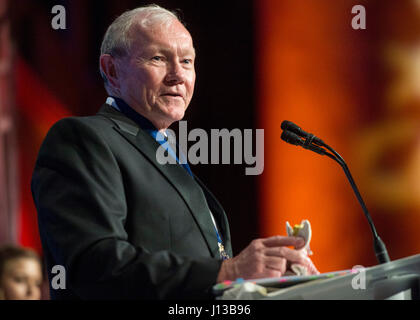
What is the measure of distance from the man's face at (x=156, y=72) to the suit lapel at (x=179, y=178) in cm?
11

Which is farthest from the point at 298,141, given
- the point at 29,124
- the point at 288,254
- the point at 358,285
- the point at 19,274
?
the point at 29,124

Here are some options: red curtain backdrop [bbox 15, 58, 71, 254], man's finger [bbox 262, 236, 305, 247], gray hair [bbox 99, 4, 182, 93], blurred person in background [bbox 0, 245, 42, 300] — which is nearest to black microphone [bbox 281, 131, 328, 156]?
man's finger [bbox 262, 236, 305, 247]

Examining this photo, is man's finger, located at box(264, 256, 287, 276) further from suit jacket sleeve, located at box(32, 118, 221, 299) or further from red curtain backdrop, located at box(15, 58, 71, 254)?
red curtain backdrop, located at box(15, 58, 71, 254)

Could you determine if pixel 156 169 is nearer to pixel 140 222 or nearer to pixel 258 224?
pixel 140 222

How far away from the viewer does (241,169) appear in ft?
14.4

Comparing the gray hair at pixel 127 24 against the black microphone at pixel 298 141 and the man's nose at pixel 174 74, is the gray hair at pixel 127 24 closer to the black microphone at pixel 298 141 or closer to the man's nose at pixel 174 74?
the man's nose at pixel 174 74

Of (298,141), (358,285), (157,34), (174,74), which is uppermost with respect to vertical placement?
(157,34)

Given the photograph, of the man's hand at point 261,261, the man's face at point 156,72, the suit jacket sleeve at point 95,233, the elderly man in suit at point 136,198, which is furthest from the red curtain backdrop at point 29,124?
the man's hand at point 261,261

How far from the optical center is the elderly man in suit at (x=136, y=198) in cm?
146

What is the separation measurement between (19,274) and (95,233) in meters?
2.27

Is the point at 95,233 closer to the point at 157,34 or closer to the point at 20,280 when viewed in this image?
the point at 157,34

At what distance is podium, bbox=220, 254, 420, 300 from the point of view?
1338mm

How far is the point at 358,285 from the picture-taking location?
137 cm

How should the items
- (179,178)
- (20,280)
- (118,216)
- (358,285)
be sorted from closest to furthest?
(358,285) < (118,216) < (179,178) < (20,280)
